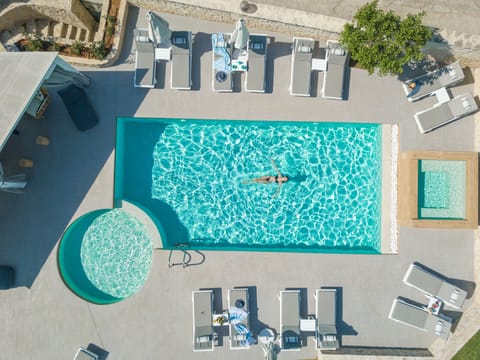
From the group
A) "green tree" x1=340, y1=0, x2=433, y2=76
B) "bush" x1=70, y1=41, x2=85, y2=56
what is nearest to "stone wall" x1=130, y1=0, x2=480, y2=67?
"green tree" x1=340, y1=0, x2=433, y2=76

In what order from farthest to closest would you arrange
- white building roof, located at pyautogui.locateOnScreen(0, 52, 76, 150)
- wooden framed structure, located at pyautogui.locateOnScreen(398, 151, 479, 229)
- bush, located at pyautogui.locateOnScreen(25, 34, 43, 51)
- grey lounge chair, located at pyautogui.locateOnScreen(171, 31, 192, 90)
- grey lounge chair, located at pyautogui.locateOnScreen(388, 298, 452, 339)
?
grey lounge chair, located at pyautogui.locateOnScreen(171, 31, 192, 90)
bush, located at pyautogui.locateOnScreen(25, 34, 43, 51)
grey lounge chair, located at pyautogui.locateOnScreen(388, 298, 452, 339)
wooden framed structure, located at pyautogui.locateOnScreen(398, 151, 479, 229)
white building roof, located at pyautogui.locateOnScreen(0, 52, 76, 150)

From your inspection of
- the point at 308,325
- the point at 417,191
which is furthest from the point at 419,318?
the point at 417,191

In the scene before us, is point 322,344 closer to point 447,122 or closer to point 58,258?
point 447,122

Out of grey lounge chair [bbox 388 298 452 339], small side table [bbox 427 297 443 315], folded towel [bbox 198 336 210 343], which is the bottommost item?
folded towel [bbox 198 336 210 343]

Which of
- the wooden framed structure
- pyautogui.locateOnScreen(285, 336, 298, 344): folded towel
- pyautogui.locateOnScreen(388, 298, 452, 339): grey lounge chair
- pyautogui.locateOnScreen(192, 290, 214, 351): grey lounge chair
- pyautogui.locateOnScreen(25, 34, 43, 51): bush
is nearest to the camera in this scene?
the wooden framed structure

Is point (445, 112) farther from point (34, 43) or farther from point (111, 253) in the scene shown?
point (34, 43)

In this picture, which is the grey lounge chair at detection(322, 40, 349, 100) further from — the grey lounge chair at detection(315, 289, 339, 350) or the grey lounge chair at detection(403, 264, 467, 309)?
the grey lounge chair at detection(315, 289, 339, 350)

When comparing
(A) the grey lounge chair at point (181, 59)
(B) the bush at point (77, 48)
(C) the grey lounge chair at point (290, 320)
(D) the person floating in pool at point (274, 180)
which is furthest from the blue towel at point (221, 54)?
(C) the grey lounge chair at point (290, 320)

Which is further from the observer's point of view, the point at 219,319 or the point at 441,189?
the point at 441,189
